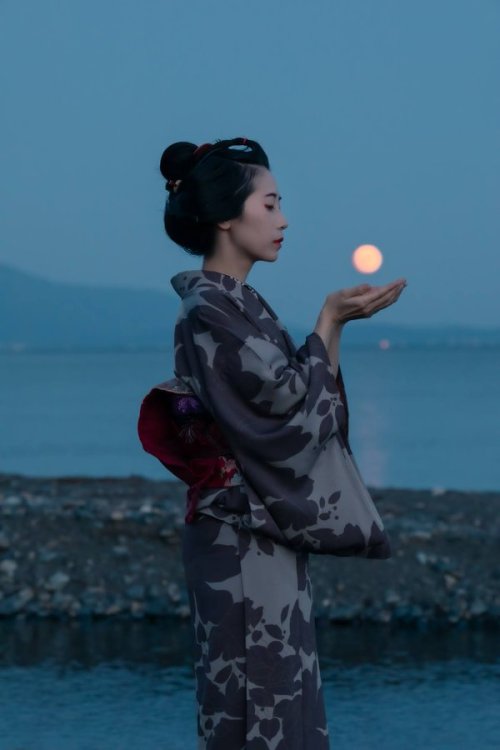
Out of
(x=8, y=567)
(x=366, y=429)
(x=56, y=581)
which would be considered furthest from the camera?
(x=366, y=429)

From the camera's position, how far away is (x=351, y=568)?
30.6ft

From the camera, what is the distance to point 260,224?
142 inches

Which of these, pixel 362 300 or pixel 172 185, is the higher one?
pixel 172 185

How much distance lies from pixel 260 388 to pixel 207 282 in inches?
13.0

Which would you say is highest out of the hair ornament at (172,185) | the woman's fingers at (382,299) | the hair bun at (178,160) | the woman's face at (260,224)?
the hair bun at (178,160)

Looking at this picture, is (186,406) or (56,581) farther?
(56,581)

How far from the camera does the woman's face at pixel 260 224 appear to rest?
3604 millimetres

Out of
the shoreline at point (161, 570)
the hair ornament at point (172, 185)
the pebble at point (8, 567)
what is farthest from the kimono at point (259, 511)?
the pebble at point (8, 567)

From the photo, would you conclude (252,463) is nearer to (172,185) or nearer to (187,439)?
(187,439)

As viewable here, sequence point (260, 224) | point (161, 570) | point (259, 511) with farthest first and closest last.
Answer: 1. point (161, 570)
2. point (260, 224)
3. point (259, 511)

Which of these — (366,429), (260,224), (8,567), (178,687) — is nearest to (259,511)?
(260,224)

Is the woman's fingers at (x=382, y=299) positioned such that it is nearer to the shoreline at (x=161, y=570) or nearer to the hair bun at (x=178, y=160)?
the hair bun at (x=178, y=160)

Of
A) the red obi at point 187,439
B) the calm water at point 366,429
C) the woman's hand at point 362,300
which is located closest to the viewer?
the woman's hand at point 362,300

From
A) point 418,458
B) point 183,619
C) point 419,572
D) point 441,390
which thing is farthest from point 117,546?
point 441,390
